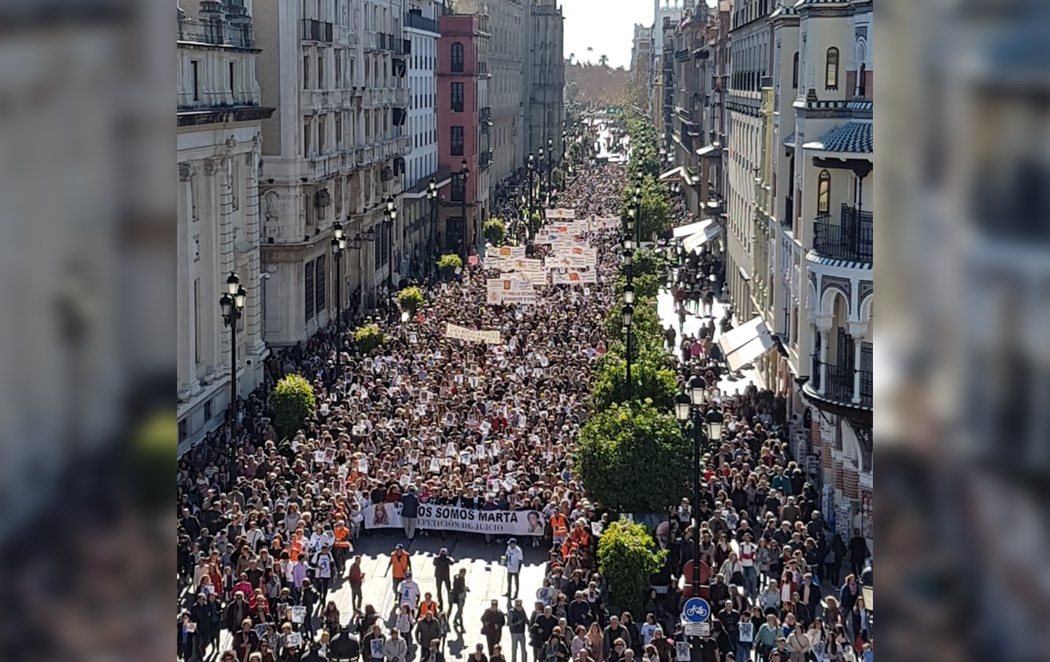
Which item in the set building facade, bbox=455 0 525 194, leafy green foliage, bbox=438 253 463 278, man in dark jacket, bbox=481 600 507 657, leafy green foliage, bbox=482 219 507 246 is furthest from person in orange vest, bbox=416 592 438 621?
building facade, bbox=455 0 525 194

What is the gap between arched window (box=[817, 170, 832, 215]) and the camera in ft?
113

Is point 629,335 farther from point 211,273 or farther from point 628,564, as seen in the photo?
point 211,273

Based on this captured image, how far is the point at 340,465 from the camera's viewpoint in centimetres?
3177

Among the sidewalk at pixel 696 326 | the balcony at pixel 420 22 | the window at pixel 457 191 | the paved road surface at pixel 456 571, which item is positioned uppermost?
the balcony at pixel 420 22

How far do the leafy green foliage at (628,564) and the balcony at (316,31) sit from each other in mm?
34807

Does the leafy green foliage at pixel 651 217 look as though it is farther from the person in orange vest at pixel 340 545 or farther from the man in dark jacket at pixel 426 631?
the man in dark jacket at pixel 426 631

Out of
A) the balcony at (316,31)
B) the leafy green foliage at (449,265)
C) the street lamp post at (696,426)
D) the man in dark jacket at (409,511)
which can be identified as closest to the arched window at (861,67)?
the street lamp post at (696,426)

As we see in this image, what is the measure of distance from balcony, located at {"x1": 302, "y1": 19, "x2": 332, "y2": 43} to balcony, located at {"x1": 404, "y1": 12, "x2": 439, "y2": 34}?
26280 millimetres

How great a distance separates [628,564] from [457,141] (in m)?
79.8

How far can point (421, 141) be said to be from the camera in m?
92.1

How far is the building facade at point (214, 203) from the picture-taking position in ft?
125
